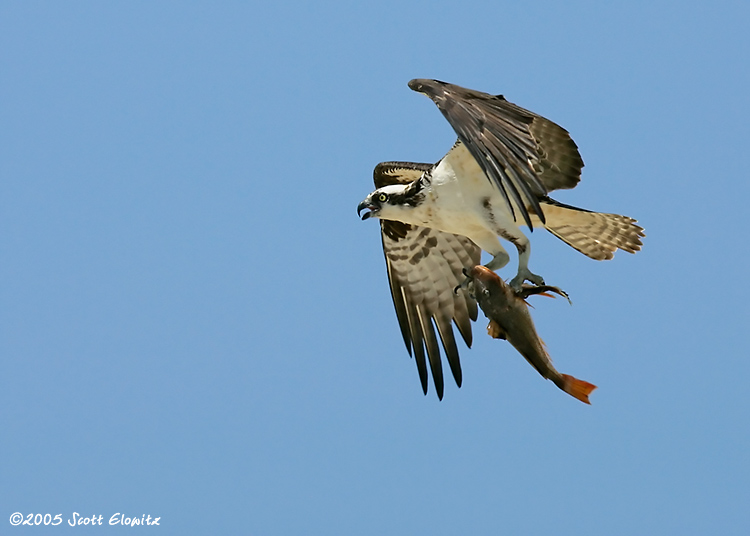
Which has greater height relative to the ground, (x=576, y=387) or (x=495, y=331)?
(x=495, y=331)

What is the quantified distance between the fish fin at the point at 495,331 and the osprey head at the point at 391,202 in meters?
2.31

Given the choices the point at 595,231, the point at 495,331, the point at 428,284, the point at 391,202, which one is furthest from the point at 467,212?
the point at 428,284

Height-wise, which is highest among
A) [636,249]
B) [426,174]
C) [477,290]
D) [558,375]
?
[426,174]

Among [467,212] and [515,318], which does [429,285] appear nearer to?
[467,212]

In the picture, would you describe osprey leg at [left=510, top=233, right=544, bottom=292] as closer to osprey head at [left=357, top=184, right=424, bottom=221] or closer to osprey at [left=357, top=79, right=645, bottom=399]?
osprey at [left=357, top=79, right=645, bottom=399]

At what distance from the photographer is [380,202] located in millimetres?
12672

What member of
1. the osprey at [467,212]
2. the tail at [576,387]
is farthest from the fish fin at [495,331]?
the osprey at [467,212]

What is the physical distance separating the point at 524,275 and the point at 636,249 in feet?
5.14

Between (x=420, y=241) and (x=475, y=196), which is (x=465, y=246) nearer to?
(x=420, y=241)

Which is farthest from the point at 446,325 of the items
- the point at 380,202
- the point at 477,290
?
the point at 477,290

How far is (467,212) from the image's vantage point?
1195 centimetres

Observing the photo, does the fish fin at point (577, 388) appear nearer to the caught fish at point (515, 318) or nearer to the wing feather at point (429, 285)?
the caught fish at point (515, 318)

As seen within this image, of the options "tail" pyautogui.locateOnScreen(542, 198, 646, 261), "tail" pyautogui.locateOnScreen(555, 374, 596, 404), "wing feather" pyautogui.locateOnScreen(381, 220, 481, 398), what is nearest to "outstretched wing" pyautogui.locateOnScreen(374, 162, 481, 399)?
"wing feather" pyautogui.locateOnScreen(381, 220, 481, 398)

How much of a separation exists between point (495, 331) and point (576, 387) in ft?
3.05
